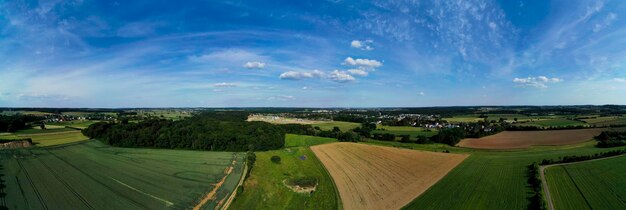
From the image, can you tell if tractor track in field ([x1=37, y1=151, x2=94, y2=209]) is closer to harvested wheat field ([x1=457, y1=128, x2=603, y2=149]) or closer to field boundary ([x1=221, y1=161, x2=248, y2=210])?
field boundary ([x1=221, y1=161, x2=248, y2=210])

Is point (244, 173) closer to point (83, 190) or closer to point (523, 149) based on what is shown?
point (83, 190)

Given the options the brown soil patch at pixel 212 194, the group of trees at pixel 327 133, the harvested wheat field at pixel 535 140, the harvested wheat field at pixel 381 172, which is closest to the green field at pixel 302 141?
the harvested wheat field at pixel 381 172

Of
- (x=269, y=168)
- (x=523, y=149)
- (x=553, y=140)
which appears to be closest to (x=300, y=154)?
(x=269, y=168)

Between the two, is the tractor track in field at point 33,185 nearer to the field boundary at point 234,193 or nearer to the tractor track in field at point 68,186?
the tractor track in field at point 68,186

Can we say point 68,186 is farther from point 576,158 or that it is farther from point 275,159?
point 576,158

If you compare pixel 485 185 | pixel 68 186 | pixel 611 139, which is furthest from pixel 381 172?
pixel 611 139
